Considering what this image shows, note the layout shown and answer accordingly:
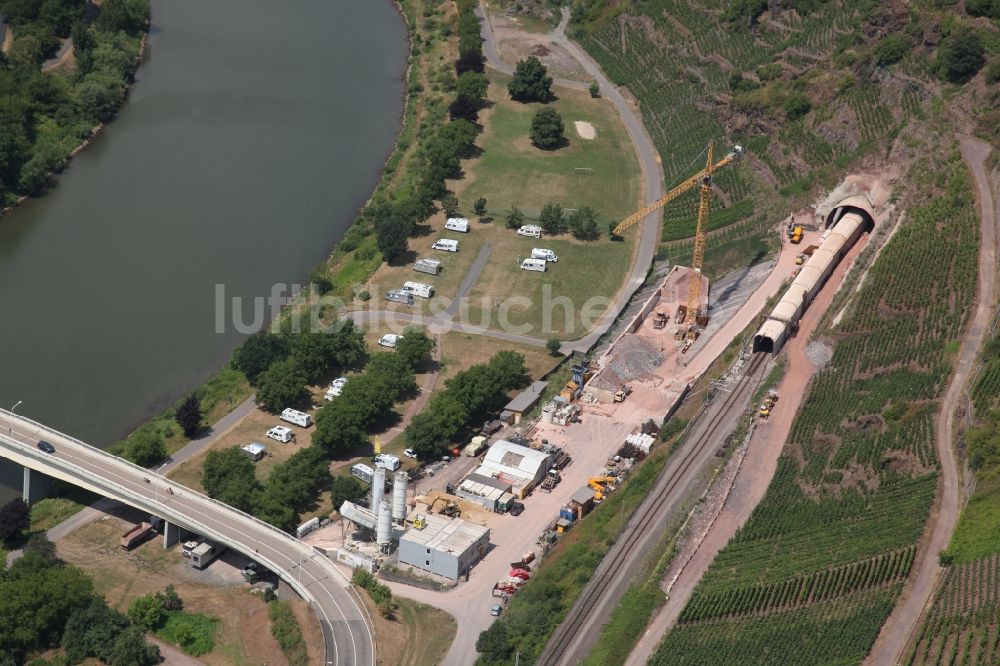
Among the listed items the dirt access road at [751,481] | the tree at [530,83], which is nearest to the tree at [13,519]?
the dirt access road at [751,481]

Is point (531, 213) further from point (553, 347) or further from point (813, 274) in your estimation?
point (813, 274)

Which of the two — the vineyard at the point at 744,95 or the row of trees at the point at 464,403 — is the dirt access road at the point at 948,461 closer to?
the vineyard at the point at 744,95

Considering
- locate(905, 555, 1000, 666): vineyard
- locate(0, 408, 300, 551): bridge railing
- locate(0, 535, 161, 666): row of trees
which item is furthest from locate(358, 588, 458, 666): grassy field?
locate(905, 555, 1000, 666): vineyard

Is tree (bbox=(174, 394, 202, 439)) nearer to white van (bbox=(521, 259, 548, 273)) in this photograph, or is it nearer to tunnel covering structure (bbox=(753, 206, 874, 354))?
white van (bbox=(521, 259, 548, 273))

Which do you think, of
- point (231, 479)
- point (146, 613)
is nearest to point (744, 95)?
point (231, 479)

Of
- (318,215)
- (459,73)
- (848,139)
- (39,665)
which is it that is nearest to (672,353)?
(848,139)
